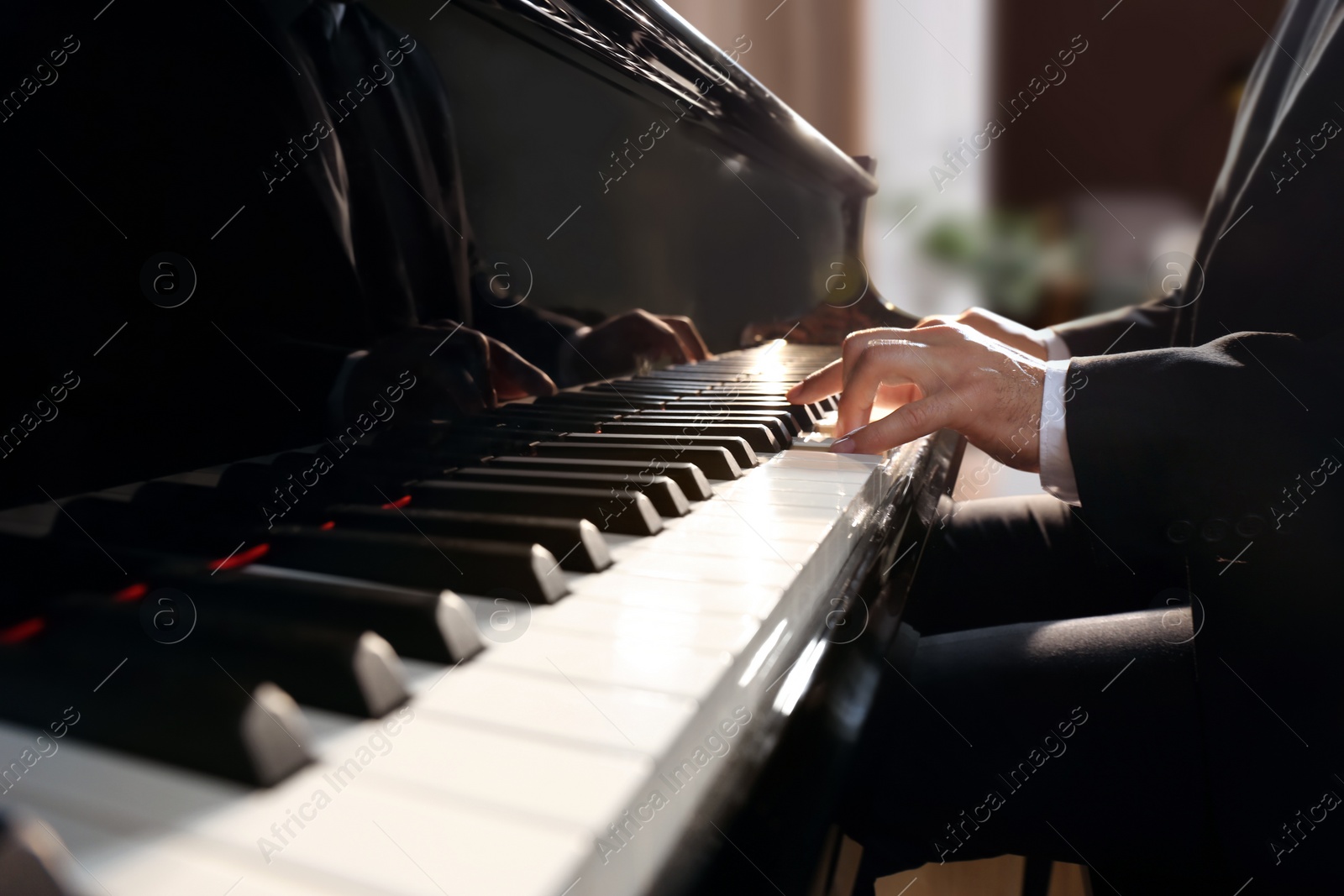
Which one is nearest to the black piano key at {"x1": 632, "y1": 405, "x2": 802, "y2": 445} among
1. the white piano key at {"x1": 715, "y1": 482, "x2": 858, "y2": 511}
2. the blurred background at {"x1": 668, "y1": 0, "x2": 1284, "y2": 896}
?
the white piano key at {"x1": 715, "y1": 482, "x2": 858, "y2": 511}

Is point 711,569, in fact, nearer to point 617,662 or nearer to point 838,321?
point 617,662

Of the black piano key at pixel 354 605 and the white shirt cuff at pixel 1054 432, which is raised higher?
the white shirt cuff at pixel 1054 432

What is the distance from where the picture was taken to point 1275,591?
0.84m

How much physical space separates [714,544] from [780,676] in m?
0.15

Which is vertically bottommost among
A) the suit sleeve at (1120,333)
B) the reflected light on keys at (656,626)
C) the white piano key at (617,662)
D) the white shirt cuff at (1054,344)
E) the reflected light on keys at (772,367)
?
the white piano key at (617,662)

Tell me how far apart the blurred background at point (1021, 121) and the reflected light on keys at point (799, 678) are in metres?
4.21

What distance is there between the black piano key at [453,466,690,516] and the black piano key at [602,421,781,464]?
202mm

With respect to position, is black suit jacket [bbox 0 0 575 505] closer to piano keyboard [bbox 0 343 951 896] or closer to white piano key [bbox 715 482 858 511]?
piano keyboard [bbox 0 343 951 896]

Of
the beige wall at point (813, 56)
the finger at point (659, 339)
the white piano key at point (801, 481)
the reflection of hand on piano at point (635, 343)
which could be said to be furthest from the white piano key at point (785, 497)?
the beige wall at point (813, 56)

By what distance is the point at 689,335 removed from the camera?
1488 mm

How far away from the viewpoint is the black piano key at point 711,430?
936 mm

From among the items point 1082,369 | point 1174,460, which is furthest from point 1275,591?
point 1082,369

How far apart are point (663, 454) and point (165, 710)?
0.55 m

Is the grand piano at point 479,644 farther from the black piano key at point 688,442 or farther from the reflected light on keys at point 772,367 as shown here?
the reflected light on keys at point 772,367
